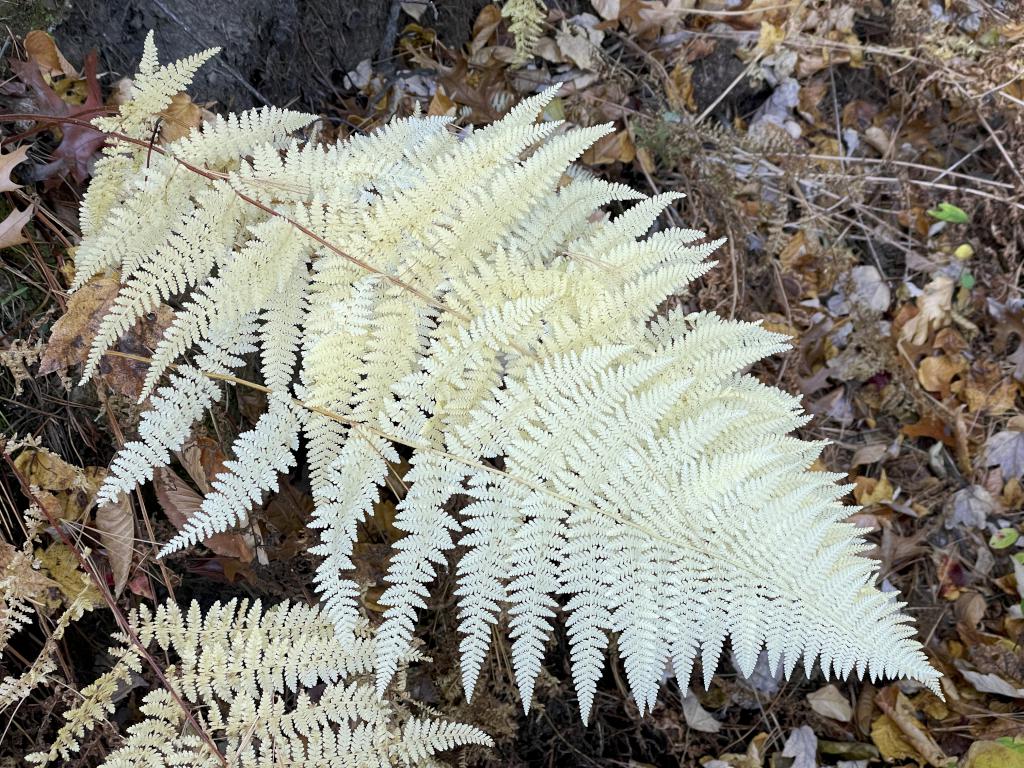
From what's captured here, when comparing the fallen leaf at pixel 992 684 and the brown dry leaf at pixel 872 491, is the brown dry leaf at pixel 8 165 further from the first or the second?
the fallen leaf at pixel 992 684

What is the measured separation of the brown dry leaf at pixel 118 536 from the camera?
8.09 ft

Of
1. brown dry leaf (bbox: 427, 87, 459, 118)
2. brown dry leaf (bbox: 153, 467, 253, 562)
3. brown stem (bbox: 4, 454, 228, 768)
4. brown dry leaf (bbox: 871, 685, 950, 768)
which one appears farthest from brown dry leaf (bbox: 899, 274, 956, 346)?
brown stem (bbox: 4, 454, 228, 768)

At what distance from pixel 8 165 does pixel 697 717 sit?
3208 millimetres

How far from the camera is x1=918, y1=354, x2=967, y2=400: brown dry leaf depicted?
3734 millimetres

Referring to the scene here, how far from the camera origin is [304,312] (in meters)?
2.27

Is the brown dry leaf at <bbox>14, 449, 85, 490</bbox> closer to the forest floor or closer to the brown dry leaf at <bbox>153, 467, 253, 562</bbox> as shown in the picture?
the forest floor

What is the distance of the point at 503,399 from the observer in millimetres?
2006

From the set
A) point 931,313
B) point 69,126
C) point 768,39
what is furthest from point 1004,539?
point 69,126

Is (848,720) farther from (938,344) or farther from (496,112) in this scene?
→ (496,112)

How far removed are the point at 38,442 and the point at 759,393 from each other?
2.22 m

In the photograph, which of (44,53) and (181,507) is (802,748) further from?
(44,53)

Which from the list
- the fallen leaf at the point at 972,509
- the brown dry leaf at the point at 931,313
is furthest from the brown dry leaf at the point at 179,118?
the fallen leaf at the point at 972,509

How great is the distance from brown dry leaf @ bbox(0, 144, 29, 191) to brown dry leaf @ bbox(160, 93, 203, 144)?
1.36 ft

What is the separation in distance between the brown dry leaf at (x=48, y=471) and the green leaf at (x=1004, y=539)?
3827 mm
